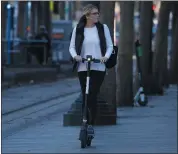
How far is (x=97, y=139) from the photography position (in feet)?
37.2

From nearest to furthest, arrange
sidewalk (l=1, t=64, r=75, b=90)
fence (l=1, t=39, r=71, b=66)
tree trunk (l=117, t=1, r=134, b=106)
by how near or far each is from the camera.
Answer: tree trunk (l=117, t=1, r=134, b=106), sidewalk (l=1, t=64, r=75, b=90), fence (l=1, t=39, r=71, b=66)

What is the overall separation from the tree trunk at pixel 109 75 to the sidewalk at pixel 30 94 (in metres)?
2.67

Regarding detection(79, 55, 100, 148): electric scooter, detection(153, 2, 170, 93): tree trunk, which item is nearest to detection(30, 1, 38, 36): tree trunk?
detection(153, 2, 170, 93): tree trunk

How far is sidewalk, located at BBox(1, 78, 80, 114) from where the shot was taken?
60.0 feet

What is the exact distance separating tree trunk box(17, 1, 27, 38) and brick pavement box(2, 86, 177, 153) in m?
25.5

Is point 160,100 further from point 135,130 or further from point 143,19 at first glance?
point 135,130

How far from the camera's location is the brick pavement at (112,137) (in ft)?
33.7

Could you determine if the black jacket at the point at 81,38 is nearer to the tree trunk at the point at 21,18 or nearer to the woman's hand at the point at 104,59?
the woman's hand at the point at 104,59

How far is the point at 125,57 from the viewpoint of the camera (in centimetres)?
1836

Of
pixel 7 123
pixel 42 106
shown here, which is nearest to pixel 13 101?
pixel 42 106

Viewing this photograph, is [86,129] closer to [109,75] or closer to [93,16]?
[93,16]

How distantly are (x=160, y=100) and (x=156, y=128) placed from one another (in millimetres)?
8081

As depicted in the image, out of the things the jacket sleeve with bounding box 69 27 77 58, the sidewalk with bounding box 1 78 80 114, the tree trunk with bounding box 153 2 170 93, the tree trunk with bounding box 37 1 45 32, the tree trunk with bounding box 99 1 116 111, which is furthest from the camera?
the tree trunk with bounding box 37 1 45 32

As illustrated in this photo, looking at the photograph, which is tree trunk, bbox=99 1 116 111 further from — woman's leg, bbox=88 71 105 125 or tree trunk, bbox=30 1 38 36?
tree trunk, bbox=30 1 38 36
